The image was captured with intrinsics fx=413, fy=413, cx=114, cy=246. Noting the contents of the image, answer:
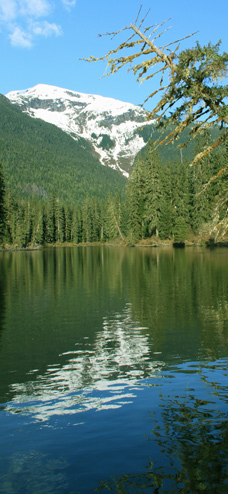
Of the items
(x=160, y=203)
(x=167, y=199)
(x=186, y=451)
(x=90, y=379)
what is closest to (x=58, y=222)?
(x=167, y=199)

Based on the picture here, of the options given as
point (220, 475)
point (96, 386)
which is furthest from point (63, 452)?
point (96, 386)

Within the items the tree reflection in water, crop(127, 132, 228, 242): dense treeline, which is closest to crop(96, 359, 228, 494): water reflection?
the tree reflection in water

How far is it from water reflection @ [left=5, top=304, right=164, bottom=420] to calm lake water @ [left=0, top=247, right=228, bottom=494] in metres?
0.02

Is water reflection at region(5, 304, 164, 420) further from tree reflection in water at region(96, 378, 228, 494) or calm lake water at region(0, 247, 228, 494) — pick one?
tree reflection in water at region(96, 378, 228, 494)

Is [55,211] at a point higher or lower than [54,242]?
higher

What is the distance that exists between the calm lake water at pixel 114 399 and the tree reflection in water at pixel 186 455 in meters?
0.02

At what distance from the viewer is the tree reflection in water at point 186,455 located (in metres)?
5.26

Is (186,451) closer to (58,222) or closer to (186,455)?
(186,455)

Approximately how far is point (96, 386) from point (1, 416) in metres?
2.23

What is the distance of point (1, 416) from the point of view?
25.3 ft

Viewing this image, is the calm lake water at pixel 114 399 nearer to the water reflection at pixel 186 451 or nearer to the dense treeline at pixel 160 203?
the water reflection at pixel 186 451

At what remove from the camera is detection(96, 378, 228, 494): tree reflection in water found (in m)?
5.26

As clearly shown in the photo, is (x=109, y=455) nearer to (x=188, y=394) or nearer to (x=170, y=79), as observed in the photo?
(x=188, y=394)

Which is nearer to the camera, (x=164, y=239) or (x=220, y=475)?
(x=220, y=475)
